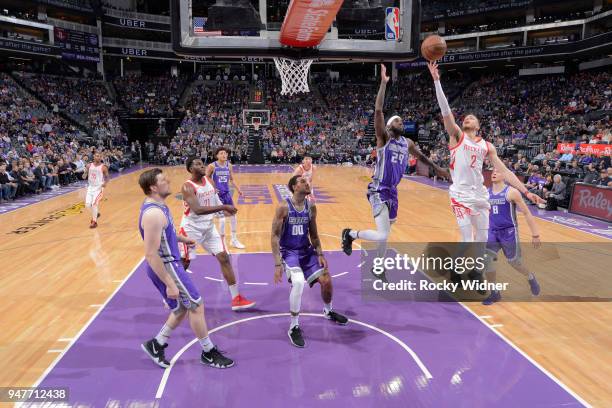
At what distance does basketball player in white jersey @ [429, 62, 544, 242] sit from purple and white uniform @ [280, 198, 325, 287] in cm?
190

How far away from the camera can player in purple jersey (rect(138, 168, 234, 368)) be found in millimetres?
3953

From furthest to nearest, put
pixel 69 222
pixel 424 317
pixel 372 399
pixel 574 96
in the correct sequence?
pixel 574 96
pixel 69 222
pixel 424 317
pixel 372 399

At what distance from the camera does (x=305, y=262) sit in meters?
5.24

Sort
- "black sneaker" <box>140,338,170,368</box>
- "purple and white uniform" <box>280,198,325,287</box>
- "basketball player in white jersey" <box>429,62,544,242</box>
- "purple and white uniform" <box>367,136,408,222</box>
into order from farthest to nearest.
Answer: "purple and white uniform" <box>367,136,408,222</box> → "basketball player in white jersey" <box>429,62,544,242</box> → "purple and white uniform" <box>280,198,325,287</box> → "black sneaker" <box>140,338,170,368</box>

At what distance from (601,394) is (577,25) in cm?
3766

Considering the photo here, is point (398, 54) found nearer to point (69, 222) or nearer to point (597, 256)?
point (597, 256)

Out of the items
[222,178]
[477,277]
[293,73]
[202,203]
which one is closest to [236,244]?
[222,178]

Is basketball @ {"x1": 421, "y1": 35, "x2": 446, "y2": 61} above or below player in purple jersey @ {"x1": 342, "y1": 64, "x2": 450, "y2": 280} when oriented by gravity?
above

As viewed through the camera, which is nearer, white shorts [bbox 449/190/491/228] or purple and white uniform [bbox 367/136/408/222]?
white shorts [bbox 449/190/491/228]

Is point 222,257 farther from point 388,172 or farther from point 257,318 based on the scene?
point 388,172

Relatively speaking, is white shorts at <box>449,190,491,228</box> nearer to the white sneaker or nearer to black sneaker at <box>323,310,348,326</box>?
black sneaker at <box>323,310,348,326</box>

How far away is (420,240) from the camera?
9.86m

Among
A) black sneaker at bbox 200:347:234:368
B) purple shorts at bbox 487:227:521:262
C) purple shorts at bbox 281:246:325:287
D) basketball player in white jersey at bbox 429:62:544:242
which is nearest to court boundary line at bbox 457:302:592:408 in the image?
purple shorts at bbox 487:227:521:262

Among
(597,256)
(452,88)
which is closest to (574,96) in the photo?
(452,88)
